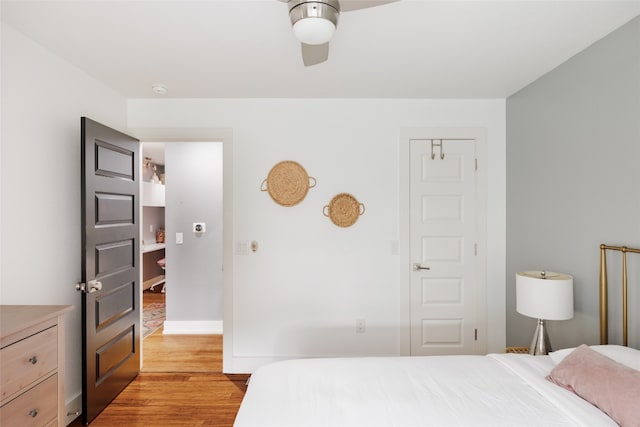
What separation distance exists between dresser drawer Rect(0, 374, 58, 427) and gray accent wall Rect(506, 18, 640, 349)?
3.00 meters

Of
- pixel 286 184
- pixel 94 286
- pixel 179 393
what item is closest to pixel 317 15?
pixel 286 184

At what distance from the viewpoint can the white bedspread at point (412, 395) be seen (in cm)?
125

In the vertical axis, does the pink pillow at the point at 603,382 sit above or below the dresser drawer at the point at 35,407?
above

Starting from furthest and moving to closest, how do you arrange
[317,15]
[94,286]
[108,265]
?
[108,265], [94,286], [317,15]

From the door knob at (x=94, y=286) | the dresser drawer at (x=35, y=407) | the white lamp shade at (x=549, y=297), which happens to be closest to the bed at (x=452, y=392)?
the white lamp shade at (x=549, y=297)

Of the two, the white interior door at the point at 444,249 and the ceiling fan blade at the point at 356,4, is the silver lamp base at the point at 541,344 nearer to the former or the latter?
the white interior door at the point at 444,249

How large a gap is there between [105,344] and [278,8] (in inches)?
99.5

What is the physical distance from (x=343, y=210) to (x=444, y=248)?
1.00 metres

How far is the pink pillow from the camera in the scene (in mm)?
1200

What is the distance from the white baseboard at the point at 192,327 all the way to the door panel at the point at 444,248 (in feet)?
7.64

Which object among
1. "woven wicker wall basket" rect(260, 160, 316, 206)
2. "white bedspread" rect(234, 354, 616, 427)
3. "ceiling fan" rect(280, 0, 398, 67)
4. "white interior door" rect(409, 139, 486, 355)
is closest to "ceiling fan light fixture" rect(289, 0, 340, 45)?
"ceiling fan" rect(280, 0, 398, 67)

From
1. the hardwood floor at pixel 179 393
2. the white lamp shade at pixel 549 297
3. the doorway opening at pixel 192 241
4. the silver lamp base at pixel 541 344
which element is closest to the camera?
the white lamp shade at pixel 549 297

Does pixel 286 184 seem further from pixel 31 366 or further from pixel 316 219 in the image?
pixel 31 366

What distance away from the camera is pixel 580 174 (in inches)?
82.7
